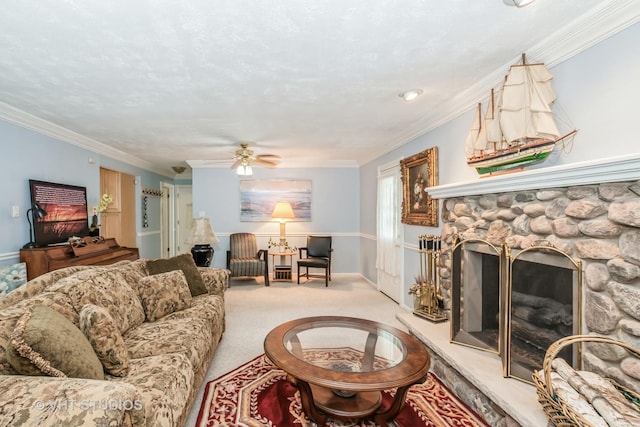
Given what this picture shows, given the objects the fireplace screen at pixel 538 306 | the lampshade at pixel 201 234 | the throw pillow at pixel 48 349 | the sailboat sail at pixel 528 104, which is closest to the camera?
the throw pillow at pixel 48 349

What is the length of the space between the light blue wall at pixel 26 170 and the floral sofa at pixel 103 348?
1.47 meters

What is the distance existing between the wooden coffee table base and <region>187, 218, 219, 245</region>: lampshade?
3.84 meters

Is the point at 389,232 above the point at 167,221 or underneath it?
underneath

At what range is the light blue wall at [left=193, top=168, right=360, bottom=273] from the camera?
6.42m

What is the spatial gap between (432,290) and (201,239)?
3.78 meters

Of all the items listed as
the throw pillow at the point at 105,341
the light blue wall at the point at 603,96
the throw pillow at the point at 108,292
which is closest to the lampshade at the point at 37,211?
the throw pillow at the point at 108,292

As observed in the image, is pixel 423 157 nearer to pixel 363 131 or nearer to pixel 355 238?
pixel 363 131

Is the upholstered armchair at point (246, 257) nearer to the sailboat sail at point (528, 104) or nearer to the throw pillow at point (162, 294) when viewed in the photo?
the throw pillow at point (162, 294)

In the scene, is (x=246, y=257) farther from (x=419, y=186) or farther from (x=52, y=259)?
(x=419, y=186)

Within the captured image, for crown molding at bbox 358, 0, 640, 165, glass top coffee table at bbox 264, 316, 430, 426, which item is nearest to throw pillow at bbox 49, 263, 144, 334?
glass top coffee table at bbox 264, 316, 430, 426

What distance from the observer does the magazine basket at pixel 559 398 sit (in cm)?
134

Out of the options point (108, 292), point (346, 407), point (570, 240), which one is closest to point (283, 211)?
point (108, 292)

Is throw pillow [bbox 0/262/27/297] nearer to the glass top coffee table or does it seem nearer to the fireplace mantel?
the glass top coffee table

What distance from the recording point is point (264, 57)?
217cm
